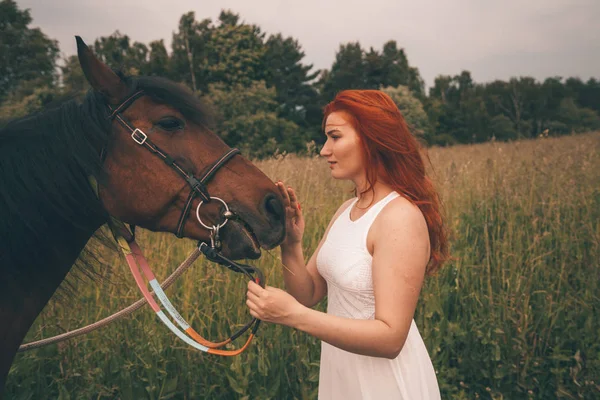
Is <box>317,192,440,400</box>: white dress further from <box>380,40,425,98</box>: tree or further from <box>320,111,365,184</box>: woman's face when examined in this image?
<box>380,40,425,98</box>: tree

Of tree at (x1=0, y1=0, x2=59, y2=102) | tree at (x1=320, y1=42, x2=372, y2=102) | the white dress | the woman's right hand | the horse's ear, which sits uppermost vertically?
tree at (x1=320, y1=42, x2=372, y2=102)

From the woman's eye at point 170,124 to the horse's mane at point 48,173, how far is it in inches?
3.3

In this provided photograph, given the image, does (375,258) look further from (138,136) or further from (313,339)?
(313,339)

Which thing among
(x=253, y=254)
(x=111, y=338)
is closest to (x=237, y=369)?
(x=111, y=338)

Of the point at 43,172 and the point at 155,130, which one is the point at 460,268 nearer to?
the point at 155,130

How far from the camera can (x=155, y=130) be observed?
5.22ft

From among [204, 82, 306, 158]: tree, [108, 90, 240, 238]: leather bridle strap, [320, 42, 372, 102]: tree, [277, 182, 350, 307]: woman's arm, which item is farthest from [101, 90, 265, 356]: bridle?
[320, 42, 372, 102]: tree

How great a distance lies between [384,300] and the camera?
4.15ft

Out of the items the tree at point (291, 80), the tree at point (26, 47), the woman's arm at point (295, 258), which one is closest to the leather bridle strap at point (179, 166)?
the woman's arm at point (295, 258)

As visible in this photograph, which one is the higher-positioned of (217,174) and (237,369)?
(217,174)

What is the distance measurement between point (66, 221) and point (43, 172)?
0.70 ft

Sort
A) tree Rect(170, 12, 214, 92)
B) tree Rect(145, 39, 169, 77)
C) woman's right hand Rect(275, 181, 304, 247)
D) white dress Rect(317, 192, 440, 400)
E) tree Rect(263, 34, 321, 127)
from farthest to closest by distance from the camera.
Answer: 1. tree Rect(263, 34, 321, 127)
2. tree Rect(170, 12, 214, 92)
3. tree Rect(145, 39, 169, 77)
4. woman's right hand Rect(275, 181, 304, 247)
5. white dress Rect(317, 192, 440, 400)

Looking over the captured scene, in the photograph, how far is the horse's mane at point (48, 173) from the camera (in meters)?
1.40

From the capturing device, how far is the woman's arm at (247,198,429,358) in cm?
119
